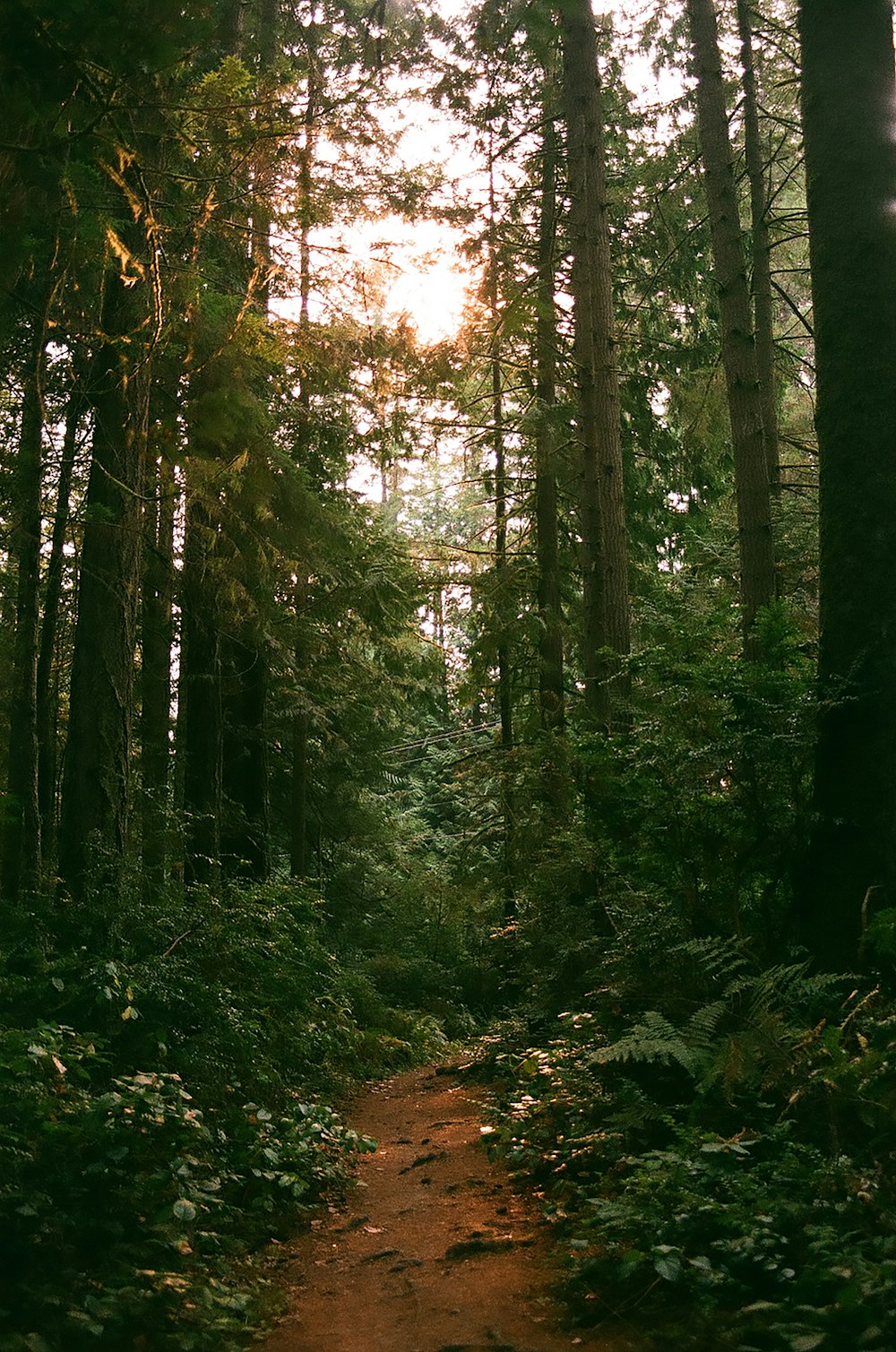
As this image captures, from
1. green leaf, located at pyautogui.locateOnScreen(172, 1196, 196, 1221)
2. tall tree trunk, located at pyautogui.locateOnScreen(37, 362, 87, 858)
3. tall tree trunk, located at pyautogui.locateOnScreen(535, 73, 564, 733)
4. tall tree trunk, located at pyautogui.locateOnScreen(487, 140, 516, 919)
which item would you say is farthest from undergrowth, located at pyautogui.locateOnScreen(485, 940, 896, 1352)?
tall tree trunk, located at pyautogui.locateOnScreen(535, 73, 564, 733)

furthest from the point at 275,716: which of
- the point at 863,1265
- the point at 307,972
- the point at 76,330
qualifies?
the point at 863,1265

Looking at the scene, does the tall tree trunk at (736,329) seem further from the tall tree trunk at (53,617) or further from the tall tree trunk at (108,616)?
the tall tree trunk at (53,617)

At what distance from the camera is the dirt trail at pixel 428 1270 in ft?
12.7

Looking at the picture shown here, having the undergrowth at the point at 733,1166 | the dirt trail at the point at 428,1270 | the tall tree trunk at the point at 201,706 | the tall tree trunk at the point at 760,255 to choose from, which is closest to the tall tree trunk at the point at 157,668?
the tall tree trunk at the point at 201,706

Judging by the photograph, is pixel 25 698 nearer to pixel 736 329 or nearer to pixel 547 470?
pixel 547 470

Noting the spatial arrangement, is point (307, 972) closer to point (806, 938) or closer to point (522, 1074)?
point (522, 1074)

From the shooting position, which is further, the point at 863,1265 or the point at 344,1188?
the point at 344,1188

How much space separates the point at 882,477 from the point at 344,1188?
5.19 meters

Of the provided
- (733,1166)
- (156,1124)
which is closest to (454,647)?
(156,1124)

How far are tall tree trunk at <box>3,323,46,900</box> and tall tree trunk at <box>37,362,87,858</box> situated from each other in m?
0.17

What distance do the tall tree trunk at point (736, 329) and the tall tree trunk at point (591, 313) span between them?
4.60 ft

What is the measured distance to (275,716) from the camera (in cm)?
1541

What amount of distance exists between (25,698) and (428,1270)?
885 cm

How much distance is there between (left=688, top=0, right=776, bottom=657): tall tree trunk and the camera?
10.9 m
